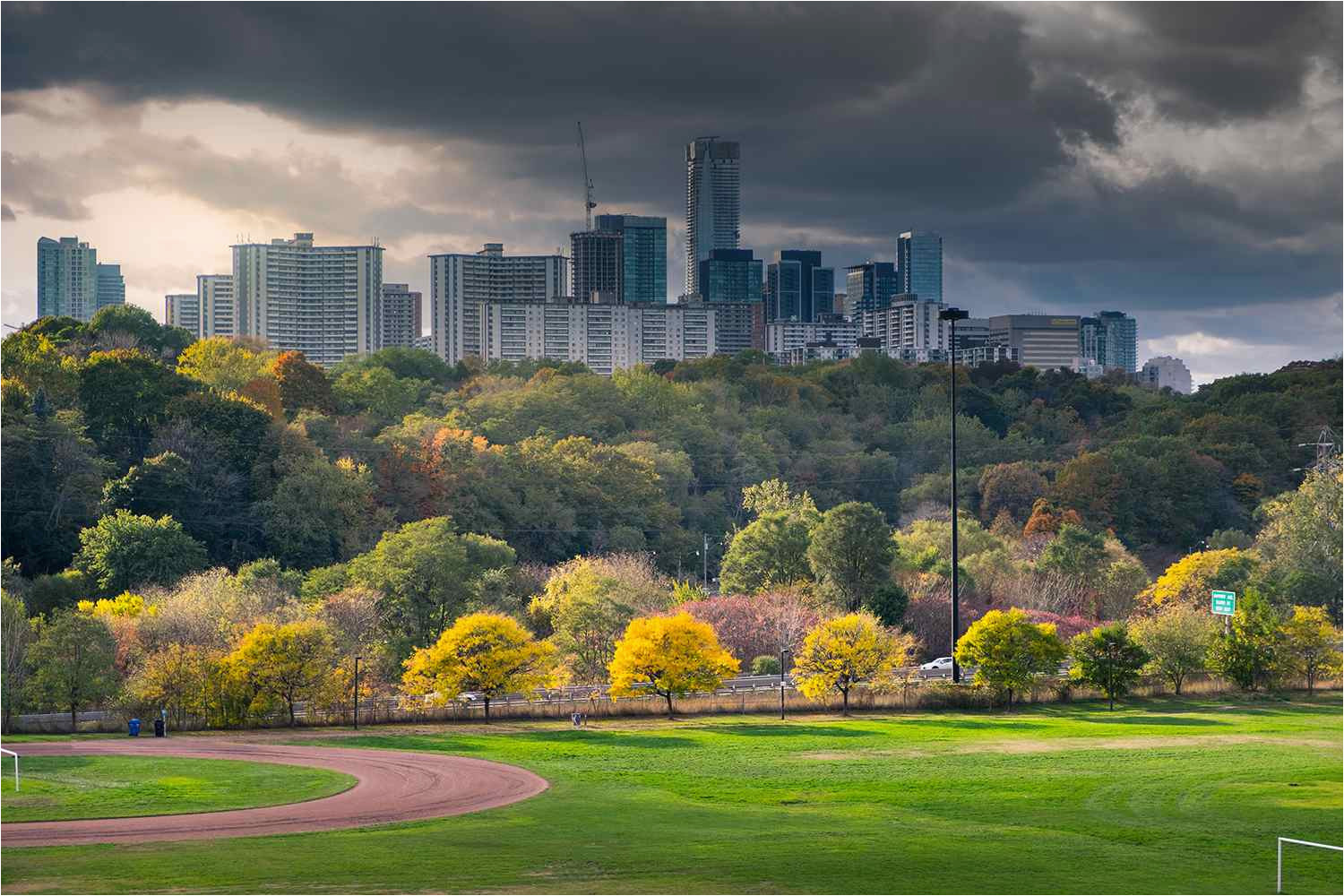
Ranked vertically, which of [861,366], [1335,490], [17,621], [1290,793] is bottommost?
[1290,793]

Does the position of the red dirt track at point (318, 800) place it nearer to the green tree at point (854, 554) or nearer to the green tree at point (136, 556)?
the green tree at point (136, 556)

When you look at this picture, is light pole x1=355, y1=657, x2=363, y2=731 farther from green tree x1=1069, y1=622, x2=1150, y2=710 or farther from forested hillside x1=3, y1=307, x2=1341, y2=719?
green tree x1=1069, y1=622, x2=1150, y2=710

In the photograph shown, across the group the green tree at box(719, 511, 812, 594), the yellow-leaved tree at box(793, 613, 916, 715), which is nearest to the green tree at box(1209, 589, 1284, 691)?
the yellow-leaved tree at box(793, 613, 916, 715)

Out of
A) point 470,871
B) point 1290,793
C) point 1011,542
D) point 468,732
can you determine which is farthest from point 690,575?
point 470,871

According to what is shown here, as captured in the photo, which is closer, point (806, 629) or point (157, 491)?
point (806, 629)

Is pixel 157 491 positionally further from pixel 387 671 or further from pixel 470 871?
pixel 470 871

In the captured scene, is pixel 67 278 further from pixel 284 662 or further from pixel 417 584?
pixel 284 662

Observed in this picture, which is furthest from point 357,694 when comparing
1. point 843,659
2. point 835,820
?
point 835,820
